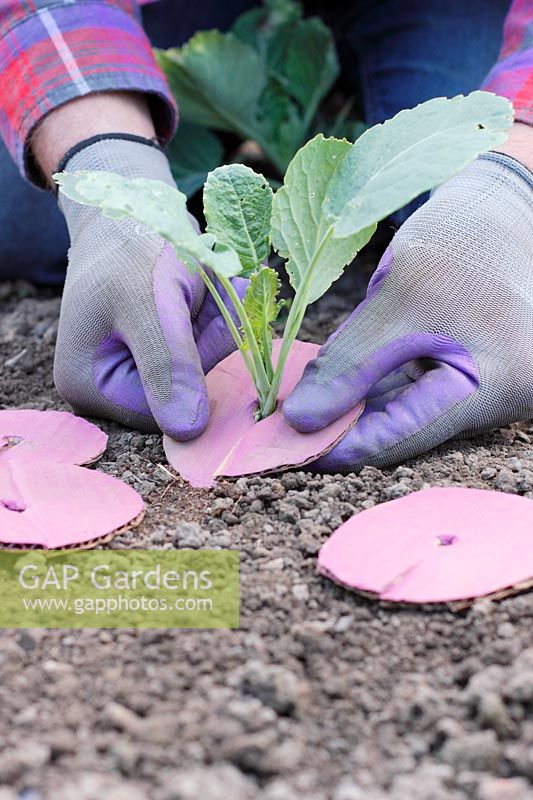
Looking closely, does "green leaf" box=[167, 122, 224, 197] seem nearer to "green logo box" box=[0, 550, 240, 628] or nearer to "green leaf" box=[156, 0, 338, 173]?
"green leaf" box=[156, 0, 338, 173]

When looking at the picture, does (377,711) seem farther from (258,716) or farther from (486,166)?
(486,166)

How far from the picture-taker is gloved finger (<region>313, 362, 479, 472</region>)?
116 cm

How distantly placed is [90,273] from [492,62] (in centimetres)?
145

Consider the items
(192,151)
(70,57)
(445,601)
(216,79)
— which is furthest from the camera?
(192,151)

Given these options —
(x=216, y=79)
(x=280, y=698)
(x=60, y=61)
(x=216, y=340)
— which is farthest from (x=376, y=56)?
(x=280, y=698)

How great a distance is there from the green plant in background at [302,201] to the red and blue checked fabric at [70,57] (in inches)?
21.8

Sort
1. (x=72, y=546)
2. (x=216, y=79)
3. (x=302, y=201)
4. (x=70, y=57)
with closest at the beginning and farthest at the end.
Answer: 1. (x=72, y=546)
2. (x=302, y=201)
3. (x=70, y=57)
4. (x=216, y=79)

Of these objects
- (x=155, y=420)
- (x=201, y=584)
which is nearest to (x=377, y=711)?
(x=201, y=584)

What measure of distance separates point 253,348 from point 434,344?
0.25 metres

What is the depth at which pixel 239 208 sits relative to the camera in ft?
3.78

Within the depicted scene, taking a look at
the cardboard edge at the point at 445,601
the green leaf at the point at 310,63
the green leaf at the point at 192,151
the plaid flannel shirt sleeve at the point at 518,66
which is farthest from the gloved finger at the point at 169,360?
the green leaf at the point at 310,63

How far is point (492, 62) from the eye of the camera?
2.30m

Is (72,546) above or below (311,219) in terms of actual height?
below

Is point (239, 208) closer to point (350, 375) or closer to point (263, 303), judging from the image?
point (263, 303)
